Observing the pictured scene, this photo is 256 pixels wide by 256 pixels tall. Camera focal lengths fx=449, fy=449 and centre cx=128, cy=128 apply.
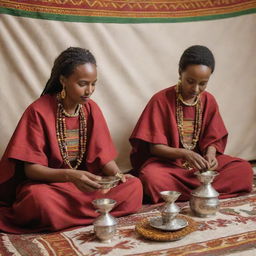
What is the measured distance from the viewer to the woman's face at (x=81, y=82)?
2646 millimetres

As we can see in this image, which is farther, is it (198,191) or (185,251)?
(198,191)

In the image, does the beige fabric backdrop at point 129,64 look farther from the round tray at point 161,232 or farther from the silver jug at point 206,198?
the round tray at point 161,232

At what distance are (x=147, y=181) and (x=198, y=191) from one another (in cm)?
47

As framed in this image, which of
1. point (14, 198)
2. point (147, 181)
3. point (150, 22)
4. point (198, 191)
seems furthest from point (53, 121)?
point (150, 22)

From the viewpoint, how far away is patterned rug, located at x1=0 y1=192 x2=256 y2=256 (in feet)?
7.11

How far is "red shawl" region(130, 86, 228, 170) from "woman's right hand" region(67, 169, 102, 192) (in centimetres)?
77

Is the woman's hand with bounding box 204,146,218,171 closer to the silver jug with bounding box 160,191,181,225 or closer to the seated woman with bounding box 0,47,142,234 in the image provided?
the seated woman with bounding box 0,47,142,234

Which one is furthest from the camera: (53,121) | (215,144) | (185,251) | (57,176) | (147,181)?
(215,144)

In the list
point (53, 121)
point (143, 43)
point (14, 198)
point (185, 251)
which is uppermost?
point (143, 43)

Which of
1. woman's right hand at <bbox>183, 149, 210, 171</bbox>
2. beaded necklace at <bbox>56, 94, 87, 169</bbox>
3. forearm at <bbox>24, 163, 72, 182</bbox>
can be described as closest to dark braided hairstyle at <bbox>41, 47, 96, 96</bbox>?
beaded necklace at <bbox>56, 94, 87, 169</bbox>

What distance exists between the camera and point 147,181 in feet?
9.90

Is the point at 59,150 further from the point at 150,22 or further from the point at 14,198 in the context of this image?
the point at 150,22

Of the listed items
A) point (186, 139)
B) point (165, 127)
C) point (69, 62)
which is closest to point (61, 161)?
point (69, 62)

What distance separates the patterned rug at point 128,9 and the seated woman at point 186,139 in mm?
793
